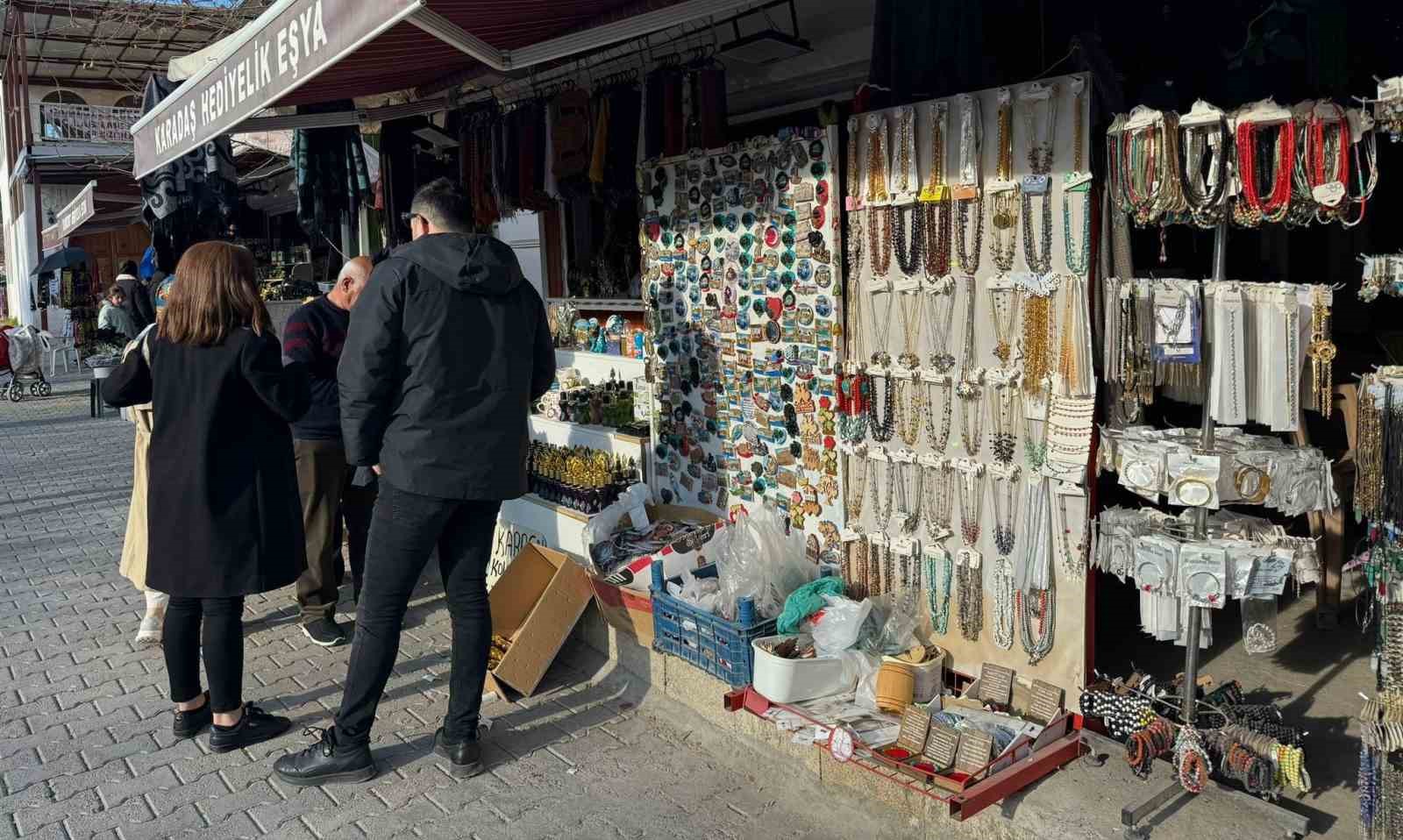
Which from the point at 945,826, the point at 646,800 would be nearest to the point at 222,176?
the point at 646,800

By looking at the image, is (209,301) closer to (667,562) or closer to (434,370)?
(434,370)

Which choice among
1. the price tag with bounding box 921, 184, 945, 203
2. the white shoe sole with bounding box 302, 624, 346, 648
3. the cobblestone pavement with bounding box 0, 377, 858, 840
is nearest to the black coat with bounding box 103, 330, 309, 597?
the cobblestone pavement with bounding box 0, 377, 858, 840

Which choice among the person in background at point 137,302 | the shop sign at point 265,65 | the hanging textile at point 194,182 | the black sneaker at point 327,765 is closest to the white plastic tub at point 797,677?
the black sneaker at point 327,765

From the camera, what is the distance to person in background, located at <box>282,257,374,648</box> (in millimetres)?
4816

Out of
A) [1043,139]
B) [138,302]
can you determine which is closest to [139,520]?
[1043,139]

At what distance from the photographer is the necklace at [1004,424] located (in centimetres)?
370

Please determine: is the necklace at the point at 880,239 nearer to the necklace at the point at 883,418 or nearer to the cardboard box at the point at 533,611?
the necklace at the point at 883,418

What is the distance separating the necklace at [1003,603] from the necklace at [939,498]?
26 cm

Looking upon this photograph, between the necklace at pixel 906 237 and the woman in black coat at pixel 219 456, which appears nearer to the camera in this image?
the woman in black coat at pixel 219 456

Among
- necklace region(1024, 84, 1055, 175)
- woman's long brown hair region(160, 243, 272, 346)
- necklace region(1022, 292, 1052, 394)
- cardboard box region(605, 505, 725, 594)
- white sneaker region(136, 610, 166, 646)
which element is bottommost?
white sneaker region(136, 610, 166, 646)

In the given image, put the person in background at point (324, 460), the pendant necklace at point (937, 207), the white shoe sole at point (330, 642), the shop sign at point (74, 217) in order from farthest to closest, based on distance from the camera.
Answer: the shop sign at point (74, 217)
the white shoe sole at point (330, 642)
the person in background at point (324, 460)
the pendant necklace at point (937, 207)

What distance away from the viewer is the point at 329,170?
689 centimetres

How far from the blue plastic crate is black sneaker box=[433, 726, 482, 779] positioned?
2.92 ft

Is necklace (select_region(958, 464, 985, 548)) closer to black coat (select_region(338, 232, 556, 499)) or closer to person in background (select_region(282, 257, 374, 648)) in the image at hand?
black coat (select_region(338, 232, 556, 499))
